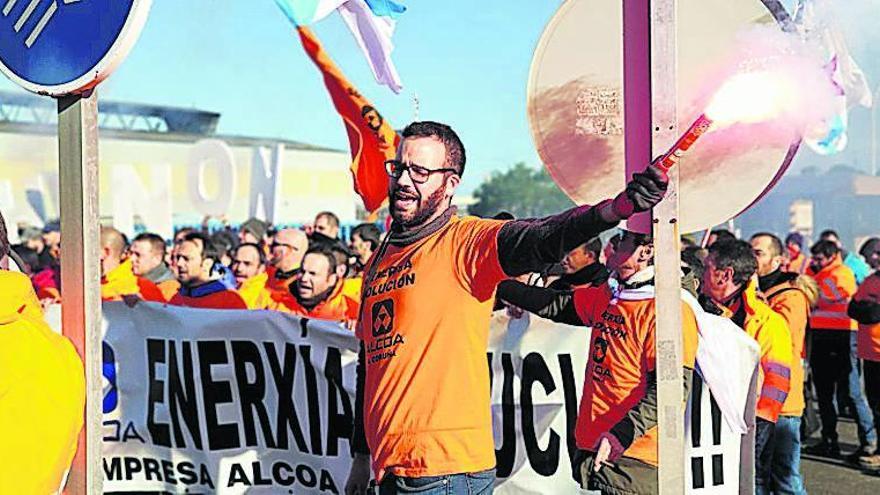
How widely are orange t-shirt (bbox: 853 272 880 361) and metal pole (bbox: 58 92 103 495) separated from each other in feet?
23.1

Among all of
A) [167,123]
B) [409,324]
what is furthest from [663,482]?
[167,123]

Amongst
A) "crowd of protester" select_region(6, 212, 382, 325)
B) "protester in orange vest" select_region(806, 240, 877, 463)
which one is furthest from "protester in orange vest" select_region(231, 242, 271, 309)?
"protester in orange vest" select_region(806, 240, 877, 463)

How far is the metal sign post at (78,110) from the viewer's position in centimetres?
336

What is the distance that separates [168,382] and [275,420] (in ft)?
2.45

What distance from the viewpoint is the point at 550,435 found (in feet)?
18.0

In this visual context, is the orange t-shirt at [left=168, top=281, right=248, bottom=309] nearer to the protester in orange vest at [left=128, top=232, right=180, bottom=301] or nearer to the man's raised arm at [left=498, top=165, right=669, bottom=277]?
the protester in orange vest at [left=128, top=232, right=180, bottom=301]

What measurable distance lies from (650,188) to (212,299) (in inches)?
191

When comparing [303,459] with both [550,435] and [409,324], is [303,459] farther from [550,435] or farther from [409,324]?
[409,324]

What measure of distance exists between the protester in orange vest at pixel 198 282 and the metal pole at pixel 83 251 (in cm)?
343

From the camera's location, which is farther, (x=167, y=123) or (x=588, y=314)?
(x=167, y=123)

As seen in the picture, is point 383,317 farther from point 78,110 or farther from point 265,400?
point 265,400

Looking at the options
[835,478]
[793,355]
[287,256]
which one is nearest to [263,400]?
[287,256]

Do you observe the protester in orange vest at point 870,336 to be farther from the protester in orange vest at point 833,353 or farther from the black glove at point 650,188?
the black glove at point 650,188

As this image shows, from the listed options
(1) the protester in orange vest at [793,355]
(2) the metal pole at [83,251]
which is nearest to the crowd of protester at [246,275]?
(2) the metal pole at [83,251]
